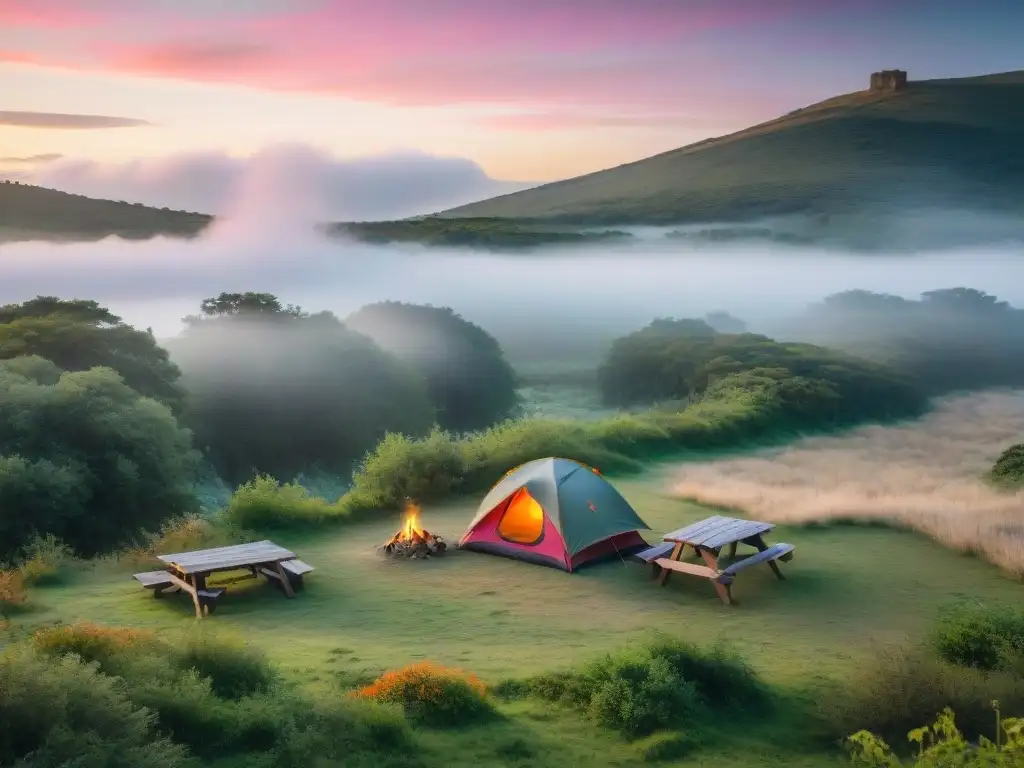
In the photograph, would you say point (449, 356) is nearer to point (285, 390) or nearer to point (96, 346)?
point (285, 390)

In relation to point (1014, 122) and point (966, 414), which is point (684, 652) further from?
point (1014, 122)

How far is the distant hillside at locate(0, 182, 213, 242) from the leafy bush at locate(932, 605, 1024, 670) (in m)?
44.3

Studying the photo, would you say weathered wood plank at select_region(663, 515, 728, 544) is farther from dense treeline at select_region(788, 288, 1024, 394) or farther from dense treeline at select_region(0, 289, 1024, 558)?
dense treeline at select_region(788, 288, 1024, 394)

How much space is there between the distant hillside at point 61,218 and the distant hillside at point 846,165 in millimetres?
28581

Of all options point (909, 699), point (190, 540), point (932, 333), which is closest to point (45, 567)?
point (190, 540)

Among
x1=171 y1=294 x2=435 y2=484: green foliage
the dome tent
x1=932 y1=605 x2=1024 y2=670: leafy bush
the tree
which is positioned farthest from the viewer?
x1=171 y1=294 x2=435 y2=484: green foliage

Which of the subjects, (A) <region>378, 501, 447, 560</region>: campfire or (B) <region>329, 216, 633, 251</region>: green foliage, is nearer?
(A) <region>378, 501, 447, 560</region>: campfire

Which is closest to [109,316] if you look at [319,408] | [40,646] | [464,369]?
[319,408]

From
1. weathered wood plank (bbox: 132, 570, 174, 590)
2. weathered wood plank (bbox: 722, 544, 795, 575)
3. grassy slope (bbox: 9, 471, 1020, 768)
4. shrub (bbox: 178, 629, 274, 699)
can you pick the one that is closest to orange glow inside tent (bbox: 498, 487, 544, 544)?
grassy slope (bbox: 9, 471, 1020, 768)

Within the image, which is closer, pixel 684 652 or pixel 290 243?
pixel 684 652

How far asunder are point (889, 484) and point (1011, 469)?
2.47 meters

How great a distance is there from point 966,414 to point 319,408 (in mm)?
28748

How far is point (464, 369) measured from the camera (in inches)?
2248

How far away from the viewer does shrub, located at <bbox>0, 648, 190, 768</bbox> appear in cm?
541
